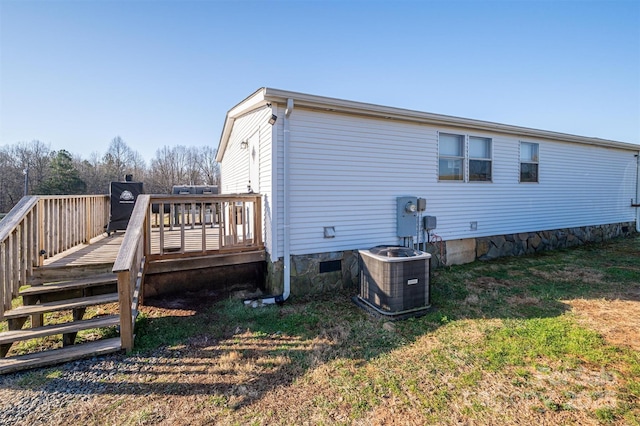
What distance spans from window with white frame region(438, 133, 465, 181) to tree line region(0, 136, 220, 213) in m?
24.7

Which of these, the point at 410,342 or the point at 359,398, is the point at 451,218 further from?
the point at 359,398

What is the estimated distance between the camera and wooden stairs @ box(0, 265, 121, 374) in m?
2.82

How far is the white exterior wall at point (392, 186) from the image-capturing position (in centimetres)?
479

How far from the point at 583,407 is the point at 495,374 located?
1.90ft

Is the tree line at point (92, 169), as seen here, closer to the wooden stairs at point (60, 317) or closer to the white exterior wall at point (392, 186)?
the white exterior wall at point (392, 186)

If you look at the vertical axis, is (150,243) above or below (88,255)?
above

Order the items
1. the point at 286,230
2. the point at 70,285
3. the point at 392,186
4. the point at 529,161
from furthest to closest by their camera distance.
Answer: the point at 529,161 < the point at 392,186 < the point at 286,230 < the point at 70,285

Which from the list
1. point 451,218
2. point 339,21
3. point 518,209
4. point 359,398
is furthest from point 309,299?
point 339,21

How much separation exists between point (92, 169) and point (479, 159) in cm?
Result: 3469

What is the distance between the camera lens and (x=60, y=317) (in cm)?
412

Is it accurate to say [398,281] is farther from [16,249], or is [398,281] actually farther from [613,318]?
[16,249]

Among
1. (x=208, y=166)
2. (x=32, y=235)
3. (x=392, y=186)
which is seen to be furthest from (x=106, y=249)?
(x=208, y=166)

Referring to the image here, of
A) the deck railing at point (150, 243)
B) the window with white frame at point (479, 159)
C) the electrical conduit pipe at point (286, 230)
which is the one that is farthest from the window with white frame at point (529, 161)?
the deck railing at point (150, 243)

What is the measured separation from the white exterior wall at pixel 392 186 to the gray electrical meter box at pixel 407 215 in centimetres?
14
